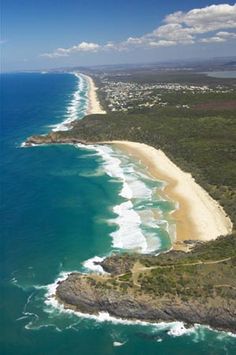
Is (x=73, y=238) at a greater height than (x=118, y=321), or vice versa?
(x=73, y=238)

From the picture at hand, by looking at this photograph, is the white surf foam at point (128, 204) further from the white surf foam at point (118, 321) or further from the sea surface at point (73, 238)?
the white surf foam at point (118, 321)

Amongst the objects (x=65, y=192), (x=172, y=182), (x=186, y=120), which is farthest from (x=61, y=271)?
(x=186, y=120)

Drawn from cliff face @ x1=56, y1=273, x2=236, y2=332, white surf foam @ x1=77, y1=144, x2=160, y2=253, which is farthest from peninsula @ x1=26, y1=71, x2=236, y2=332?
white surf foam @ x1=77, y1=144, x2=160, y2=253

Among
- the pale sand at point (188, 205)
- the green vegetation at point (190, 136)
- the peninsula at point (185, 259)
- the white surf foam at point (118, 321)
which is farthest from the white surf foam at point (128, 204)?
the white surf foam at point (118, 321)

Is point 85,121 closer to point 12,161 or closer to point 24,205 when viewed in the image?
point 12,161

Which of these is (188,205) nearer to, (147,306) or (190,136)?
(147,306)

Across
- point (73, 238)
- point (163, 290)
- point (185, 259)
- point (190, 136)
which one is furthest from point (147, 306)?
point (190, 136)

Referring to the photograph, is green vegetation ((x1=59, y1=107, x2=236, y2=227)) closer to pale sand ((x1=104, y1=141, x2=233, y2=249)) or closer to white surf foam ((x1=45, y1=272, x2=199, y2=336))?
pale sand ((x1=104, y1=141, x2=233, y2=249))
